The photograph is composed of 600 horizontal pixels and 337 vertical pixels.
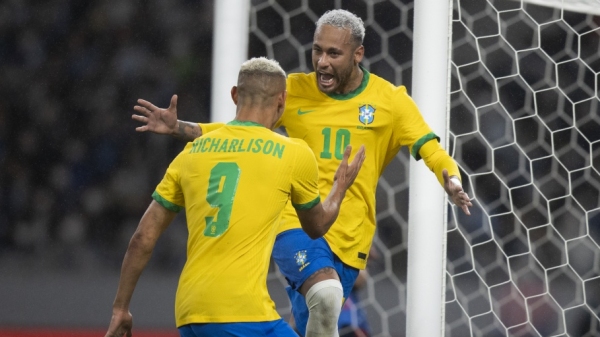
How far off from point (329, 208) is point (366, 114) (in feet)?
2.72

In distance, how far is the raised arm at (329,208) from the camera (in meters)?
2.51

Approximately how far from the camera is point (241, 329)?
2289 mm

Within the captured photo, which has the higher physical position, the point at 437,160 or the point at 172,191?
the point at 172,191

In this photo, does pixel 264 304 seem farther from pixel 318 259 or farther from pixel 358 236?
pixel 358 236

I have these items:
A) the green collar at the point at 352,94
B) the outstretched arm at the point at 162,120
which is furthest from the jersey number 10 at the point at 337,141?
the outstretched arm at the point at 162,120

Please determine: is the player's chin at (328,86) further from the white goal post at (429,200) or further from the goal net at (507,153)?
the goal net at (507,153)

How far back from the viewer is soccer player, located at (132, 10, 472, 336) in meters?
3.13

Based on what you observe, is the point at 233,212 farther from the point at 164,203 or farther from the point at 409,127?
the point at 409,127

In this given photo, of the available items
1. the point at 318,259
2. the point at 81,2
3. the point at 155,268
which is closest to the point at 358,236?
Result: the point at 318,259

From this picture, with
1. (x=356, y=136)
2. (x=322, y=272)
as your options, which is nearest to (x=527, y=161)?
(x=356, y=136)

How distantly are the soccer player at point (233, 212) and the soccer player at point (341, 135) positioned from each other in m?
0.67

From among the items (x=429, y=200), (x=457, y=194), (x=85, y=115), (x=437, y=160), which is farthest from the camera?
(x=85, y=115)

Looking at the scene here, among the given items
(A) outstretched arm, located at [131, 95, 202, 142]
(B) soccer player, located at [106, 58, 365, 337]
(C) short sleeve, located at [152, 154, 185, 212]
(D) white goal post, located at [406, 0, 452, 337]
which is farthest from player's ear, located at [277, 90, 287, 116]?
(D) white goal post, located at [406, 0, 452, 337]

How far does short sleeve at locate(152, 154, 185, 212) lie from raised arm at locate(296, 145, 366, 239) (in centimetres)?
33
